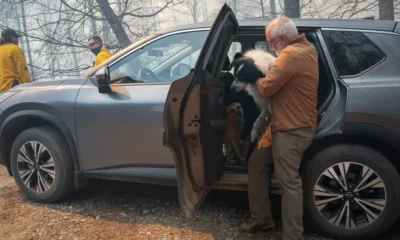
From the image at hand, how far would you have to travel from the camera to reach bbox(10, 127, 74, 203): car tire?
3738 millimetres

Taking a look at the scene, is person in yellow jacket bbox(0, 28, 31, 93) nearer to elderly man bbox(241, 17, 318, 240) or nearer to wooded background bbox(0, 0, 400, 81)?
wooded background bbox(0, 0, 400, 81)

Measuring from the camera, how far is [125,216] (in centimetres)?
365

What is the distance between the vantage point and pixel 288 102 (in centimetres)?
276

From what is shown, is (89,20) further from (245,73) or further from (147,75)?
(245,73)

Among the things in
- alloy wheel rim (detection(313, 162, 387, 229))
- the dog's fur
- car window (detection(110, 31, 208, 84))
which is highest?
car window (detection(110, 31, 208, 84))

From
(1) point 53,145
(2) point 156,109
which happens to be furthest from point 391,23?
(1) point 53,145

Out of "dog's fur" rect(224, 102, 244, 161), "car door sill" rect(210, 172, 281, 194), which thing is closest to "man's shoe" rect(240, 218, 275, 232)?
"car door sill" rect(210, 172, 281, 194)

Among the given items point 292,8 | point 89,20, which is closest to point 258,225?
point 292,8

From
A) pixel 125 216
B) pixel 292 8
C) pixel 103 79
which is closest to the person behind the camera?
pixel 103 79

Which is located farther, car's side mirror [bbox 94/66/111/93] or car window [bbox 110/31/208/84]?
car window [bbox 110/31/208/84]

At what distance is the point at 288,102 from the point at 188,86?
2.54 feet

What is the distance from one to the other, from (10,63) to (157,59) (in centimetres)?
355

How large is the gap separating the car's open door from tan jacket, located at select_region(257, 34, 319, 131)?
0.45m

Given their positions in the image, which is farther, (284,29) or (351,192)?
(351,192)
